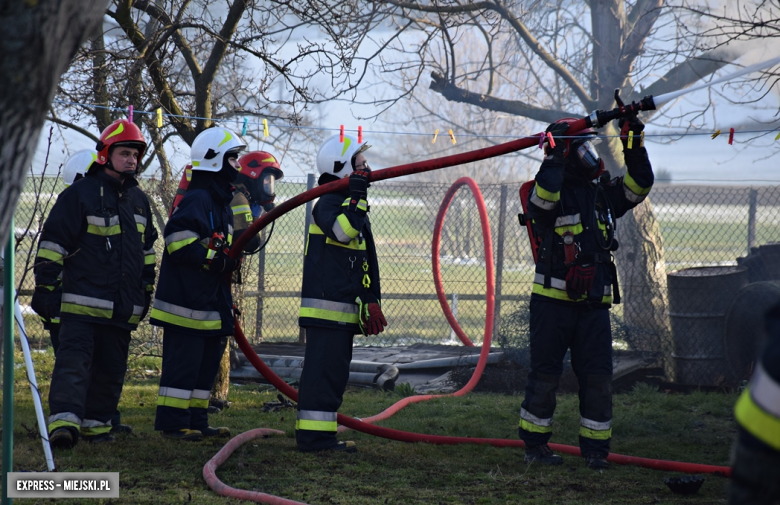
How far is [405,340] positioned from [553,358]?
19.8ft

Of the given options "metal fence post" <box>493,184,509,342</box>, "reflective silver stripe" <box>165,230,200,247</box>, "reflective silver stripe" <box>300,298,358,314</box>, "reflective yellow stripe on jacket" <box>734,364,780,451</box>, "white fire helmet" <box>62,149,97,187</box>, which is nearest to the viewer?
"reflective yellow stripe on jacket" <box>734,364,780,451</box>

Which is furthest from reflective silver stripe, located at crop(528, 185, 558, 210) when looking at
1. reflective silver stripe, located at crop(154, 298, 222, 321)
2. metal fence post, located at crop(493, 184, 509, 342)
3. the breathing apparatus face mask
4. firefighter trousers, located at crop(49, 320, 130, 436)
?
metal fence post, located at crop(493, 184, 509, 342)

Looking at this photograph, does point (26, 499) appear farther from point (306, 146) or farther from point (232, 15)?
point (306, 146)

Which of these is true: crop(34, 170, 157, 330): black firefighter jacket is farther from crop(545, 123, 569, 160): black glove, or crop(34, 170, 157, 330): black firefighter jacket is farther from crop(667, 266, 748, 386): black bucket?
crop(667, 266, 748, 386): black bucket

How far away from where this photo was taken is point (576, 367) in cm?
452

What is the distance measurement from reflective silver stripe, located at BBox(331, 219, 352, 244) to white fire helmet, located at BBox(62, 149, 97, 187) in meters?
2.79

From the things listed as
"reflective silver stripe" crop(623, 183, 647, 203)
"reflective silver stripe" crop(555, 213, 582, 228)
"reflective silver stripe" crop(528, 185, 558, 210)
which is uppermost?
"reflective silver stripe" crop(623, 183, 647, 203)

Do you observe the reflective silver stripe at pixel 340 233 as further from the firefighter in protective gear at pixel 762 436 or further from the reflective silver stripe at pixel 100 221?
the firefighter in protective gear at pixel 762 436

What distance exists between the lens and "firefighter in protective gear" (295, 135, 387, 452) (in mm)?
4500

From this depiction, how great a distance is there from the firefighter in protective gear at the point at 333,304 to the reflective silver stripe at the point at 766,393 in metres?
3.21

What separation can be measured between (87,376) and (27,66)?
11.4 feet

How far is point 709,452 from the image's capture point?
15.7 feet

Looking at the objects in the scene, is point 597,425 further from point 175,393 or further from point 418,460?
point 175,393

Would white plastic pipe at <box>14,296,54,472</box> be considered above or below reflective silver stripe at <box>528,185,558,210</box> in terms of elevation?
below
